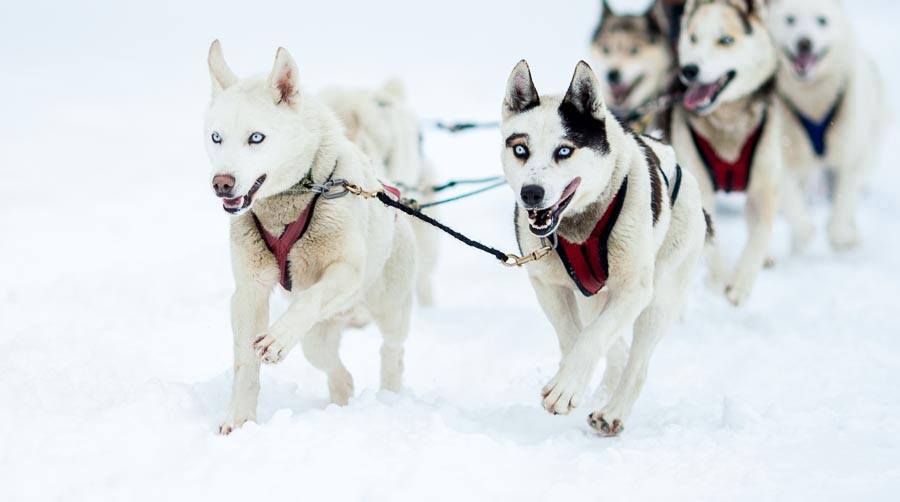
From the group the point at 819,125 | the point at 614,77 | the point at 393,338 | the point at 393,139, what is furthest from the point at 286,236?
the point at 819,125

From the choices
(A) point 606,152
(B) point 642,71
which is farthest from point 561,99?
(B) point 642,71

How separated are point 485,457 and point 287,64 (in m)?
1.51

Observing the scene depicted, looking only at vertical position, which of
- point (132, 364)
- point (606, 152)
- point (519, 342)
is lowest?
point (519, 342)

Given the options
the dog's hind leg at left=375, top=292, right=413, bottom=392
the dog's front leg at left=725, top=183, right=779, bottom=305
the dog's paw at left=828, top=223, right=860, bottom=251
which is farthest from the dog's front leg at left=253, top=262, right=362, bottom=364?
the dog's paw at left=828, top=223, right=860, bottom=251

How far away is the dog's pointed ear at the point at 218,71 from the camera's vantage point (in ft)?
12.0

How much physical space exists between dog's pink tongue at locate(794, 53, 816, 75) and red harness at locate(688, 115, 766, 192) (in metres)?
1.18

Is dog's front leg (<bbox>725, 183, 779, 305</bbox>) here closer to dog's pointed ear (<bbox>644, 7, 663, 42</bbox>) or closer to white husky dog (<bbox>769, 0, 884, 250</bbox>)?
white husky dog (<bbox>769, 0, 884, 250</bbox>)

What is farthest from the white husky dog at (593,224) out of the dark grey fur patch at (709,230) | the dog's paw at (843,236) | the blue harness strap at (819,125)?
the dog's paw at (843,236)

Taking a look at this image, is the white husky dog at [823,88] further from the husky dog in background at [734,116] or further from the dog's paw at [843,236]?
the husky dog in background at [734,116]

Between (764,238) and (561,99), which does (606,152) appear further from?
(764,238)

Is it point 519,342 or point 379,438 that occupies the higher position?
point 379,438

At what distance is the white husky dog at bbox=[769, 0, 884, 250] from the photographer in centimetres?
675

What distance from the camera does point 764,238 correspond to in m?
5.78

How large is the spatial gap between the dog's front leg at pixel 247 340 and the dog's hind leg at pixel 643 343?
118 centimetres
